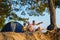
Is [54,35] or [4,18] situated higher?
[54,35]

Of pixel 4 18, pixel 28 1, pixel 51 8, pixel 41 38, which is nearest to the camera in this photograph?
pixel 41 38

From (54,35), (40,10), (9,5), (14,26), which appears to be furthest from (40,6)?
(54,35)

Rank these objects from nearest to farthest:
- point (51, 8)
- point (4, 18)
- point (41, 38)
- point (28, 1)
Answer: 1. point (41, 38)
2. point (51, 8)
3. point (28, 1)
4. point (4, 18)

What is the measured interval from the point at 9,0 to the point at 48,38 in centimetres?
910

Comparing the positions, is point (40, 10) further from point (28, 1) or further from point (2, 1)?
point (2, 1)

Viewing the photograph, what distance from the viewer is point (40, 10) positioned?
18.8 m

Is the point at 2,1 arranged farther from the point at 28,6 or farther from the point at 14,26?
the point at 14,26

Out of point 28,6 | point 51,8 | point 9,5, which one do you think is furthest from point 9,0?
point 51,8

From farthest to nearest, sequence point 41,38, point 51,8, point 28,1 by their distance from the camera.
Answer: point 28,1 → point 51,8 → point 41,38

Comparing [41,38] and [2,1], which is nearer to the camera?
[41,38]

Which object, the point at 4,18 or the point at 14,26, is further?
the point at 4,18

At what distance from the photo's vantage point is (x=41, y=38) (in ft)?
35.1

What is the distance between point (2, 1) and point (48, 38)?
9.04 meters

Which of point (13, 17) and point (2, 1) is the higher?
point (2, 1)
